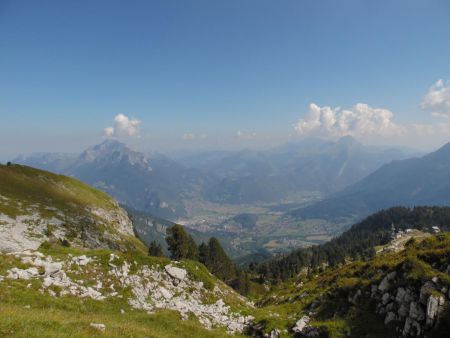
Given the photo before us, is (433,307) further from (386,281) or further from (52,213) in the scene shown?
(52,213)

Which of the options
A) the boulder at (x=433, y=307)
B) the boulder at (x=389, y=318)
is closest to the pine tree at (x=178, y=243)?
the boulder at (x=389, y=318)

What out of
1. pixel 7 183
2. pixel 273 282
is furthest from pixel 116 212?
pixel 273 282

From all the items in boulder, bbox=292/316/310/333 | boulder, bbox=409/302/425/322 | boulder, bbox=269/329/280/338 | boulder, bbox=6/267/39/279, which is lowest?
boulder, bbox=269/329/280/338

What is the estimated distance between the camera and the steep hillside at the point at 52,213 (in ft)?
202

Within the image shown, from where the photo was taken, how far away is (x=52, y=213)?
8200cm

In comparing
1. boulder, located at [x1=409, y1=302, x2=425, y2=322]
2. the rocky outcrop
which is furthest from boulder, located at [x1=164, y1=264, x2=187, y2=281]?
boulder, located at [x1=409, y1=302, x2=425, y2=322]

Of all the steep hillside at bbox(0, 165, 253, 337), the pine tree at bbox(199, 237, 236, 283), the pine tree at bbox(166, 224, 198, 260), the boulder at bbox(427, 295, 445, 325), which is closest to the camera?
the steep hillside at bbox(0, 165, 253, 337)

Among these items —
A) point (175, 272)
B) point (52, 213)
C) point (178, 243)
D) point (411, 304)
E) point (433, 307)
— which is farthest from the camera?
point (52, 213)

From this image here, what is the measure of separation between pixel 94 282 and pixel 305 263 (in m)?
132

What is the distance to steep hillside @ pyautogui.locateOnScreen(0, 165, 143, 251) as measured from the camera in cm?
6153

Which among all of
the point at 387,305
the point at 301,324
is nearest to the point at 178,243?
the point at 301,324

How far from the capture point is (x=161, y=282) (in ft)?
109

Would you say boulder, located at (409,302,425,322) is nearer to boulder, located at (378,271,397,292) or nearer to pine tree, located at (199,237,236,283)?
boulder, located at (378,271,397,292)

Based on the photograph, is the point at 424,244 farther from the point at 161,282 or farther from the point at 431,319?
the point at 161,282
